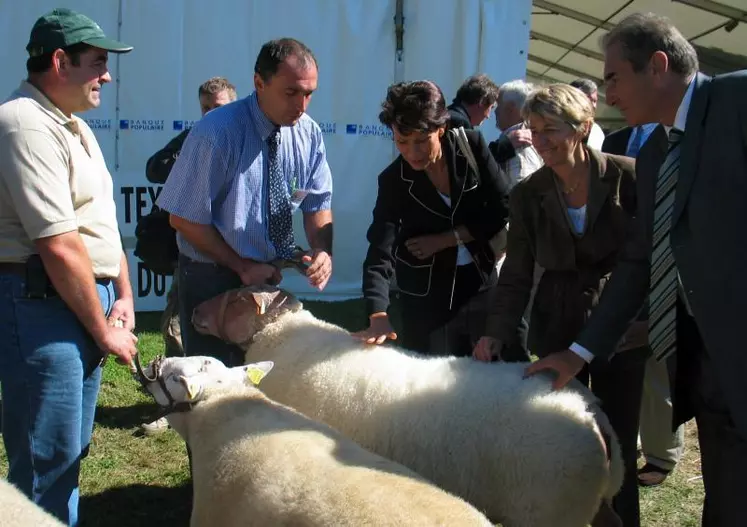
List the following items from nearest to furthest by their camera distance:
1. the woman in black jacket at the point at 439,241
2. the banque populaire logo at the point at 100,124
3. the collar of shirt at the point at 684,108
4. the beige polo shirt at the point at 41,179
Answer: the collar of shirt at the point at 684,108
the beige polo shirt at the point at 41,179
the woman in black jacket at the point at 439,241
the banque populaire logo at the point at 100,124

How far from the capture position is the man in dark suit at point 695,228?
215 centimetres

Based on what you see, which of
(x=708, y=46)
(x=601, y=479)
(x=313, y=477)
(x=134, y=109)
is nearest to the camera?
(x=313, y=477)

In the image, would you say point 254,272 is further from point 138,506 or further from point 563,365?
point 138,506

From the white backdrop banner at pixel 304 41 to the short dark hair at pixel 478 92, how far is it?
2.18 meters

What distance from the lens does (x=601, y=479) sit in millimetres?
2777

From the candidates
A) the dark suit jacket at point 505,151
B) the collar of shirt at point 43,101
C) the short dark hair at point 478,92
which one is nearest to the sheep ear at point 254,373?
the collar of shirt at point 43,101

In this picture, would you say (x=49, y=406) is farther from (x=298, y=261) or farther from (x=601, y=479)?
(x=601, y=479)

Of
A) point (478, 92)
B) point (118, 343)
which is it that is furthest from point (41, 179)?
point (478, 92)

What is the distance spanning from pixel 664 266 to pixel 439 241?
139 cm

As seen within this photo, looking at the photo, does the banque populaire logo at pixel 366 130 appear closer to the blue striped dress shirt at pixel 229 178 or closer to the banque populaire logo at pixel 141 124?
the banque populaire logo at pixel 141 124

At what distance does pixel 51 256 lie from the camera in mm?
2459

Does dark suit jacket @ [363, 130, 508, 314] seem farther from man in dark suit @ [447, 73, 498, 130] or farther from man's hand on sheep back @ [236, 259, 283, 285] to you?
man in dark suit @ [447, 73, 498, 130]

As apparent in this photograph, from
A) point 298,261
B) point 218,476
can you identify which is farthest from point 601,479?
→ point 298,261

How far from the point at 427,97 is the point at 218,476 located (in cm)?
185
